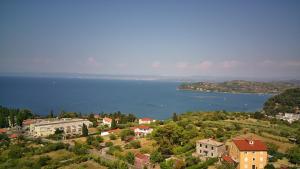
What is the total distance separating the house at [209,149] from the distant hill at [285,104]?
167 feet

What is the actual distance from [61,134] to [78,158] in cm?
1379

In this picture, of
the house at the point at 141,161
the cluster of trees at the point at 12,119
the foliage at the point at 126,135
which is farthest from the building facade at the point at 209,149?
the cluster of trees at the point at 12,119

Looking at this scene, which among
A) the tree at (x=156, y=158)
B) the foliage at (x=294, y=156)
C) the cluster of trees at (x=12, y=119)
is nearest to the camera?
the foliage at (x=294, y=156)

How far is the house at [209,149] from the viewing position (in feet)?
80.0

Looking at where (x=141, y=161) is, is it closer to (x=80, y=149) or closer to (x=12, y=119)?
(x=80, y=149)

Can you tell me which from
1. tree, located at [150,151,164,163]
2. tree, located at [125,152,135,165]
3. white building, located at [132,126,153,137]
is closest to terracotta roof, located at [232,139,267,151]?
tree, located at [150,151,164,163]

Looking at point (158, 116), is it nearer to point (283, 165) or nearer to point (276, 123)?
point (276, 123)

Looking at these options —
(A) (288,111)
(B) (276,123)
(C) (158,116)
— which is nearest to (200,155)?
(B) (276,123)

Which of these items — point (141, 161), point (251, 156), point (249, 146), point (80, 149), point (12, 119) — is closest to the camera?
point (251, 156)

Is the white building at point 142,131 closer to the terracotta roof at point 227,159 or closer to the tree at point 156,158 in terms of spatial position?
the tree at point 156,158

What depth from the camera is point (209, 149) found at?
24.7 m

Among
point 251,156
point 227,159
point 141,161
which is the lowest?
point 141,161

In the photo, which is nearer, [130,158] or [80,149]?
[130,158]

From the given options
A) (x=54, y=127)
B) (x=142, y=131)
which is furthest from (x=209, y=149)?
(x=54, y=127)
